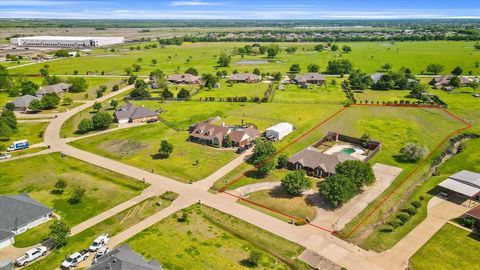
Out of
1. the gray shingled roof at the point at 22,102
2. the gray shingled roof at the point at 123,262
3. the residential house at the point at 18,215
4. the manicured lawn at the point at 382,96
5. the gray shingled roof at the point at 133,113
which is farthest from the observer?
the manicured lawn at the point at 382,96

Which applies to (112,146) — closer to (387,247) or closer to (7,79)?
(387,247)

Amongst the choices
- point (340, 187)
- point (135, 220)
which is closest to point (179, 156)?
point (135, 220)

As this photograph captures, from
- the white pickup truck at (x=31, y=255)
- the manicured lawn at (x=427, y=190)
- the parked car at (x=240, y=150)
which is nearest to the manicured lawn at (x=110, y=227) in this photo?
the white pickup truck at (x=31, y=255)

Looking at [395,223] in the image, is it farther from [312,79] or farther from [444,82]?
[444,82]

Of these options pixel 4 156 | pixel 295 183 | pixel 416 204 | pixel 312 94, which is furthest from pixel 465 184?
pixel 4 156

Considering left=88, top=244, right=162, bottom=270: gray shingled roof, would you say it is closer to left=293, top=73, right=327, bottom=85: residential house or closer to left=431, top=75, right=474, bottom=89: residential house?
left=293, top=73, right=327, bottom=85: residential house

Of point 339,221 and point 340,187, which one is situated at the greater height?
point 340,187

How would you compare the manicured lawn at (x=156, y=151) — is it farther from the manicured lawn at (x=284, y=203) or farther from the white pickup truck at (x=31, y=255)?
the white pickup truck at (x=31, y=255)
